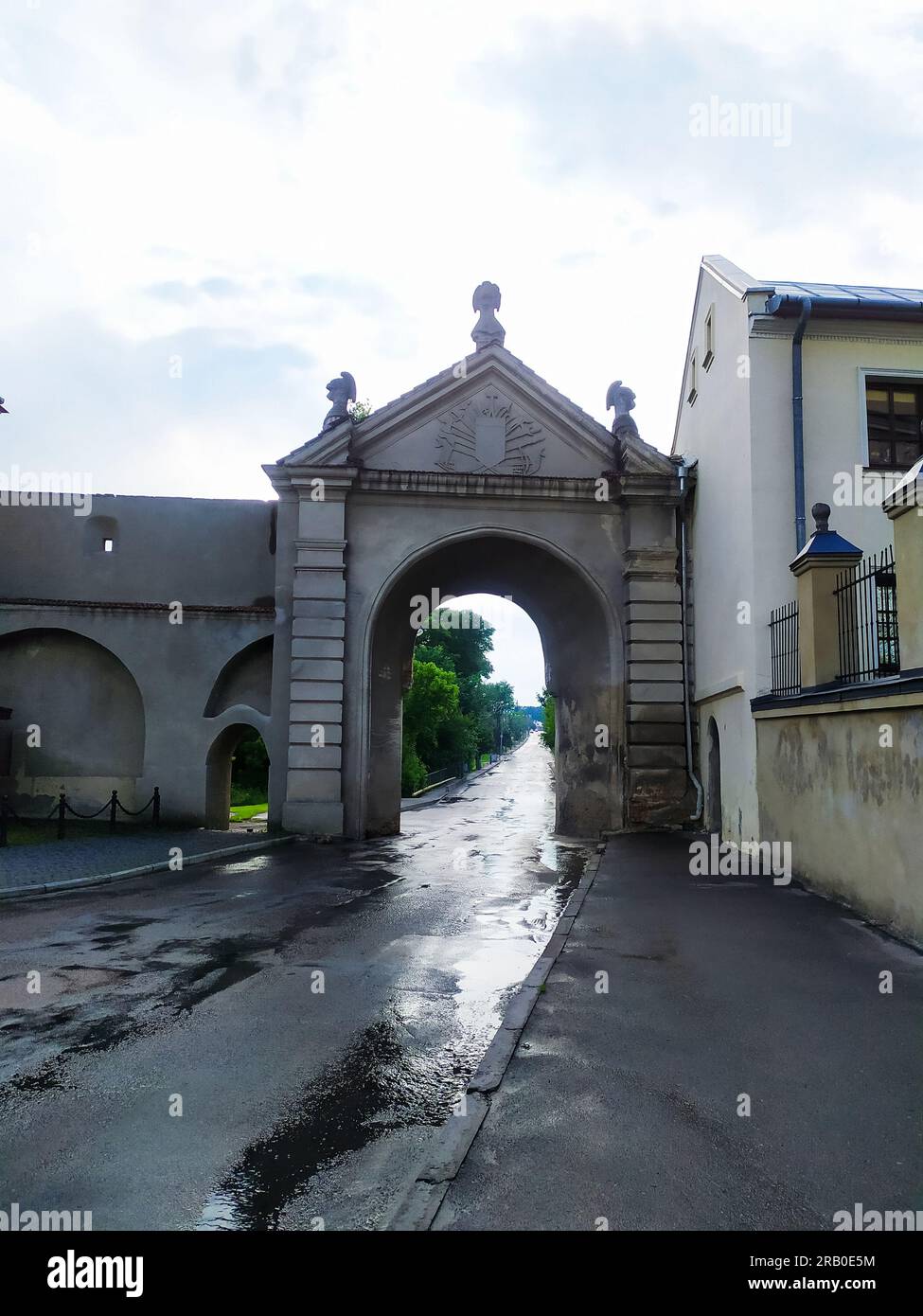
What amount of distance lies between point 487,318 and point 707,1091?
17863 mm

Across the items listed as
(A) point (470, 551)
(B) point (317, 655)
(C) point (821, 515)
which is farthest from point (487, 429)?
(C) point (821, 515)

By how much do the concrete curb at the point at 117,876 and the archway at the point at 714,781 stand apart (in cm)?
791

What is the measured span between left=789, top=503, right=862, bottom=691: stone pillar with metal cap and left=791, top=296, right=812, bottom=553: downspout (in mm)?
2877

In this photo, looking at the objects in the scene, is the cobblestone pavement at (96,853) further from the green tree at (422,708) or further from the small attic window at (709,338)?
the green tree at (422,708)

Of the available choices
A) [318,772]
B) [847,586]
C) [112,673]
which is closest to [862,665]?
[847,586]

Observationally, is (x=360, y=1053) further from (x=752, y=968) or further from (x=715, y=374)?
(x=715, y=374)

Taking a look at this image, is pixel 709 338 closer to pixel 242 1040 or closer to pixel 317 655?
pixel 317 655

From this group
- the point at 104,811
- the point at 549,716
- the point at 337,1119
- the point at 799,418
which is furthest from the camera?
the point at 549,716

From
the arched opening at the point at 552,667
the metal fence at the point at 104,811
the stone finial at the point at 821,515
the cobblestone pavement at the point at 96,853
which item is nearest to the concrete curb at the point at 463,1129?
the stone finial at the point at 821,515

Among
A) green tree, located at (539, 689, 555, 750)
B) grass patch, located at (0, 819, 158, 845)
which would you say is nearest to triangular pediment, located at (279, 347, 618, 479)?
grass patch, located at (0, 819, 158, 845)

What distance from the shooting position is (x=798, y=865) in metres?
10.8

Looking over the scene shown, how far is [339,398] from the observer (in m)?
19.0

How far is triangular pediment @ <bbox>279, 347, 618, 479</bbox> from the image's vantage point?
18578 mm

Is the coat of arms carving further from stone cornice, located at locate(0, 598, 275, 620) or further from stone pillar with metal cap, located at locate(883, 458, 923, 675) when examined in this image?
stone pillar with metal cap, located at locate(883, 458, 923, 675)
